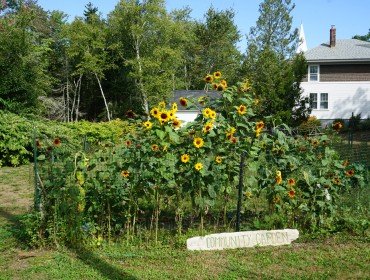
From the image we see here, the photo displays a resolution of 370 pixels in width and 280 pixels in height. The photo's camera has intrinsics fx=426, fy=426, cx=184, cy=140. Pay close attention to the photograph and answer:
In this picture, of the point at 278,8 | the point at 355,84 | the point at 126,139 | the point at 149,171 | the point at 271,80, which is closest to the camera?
the point at 149,171

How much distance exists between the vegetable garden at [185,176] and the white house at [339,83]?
24416 mm

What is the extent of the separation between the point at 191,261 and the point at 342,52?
27.9 metres

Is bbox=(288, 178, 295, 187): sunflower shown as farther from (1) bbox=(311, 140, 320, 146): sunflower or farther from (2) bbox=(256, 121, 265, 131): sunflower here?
(2) bbox=(256, 121, 265, 131): sunflower

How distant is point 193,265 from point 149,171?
3.29ft

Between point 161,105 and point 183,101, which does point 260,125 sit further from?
point 161,105

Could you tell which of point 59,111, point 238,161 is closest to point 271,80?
point 59,111

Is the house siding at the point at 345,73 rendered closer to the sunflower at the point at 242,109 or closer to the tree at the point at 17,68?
the tree at the point at 17,68

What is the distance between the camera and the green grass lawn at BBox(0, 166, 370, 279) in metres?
3.76

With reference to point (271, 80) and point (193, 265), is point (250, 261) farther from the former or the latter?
point (271, 80)

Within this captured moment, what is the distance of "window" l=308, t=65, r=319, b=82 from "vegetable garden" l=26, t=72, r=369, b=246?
2512 cm

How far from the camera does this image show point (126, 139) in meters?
4.57

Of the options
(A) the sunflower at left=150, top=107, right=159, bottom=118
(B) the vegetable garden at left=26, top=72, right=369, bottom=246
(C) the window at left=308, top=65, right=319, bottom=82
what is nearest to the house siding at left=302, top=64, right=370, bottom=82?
(C) the window at left=308, top=65, right=319, bottom=82

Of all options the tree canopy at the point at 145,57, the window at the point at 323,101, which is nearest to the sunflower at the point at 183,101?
the tree canopy at the point at 145,57

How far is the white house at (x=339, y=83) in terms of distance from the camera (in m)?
28.0
